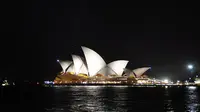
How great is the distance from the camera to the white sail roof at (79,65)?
362 feet

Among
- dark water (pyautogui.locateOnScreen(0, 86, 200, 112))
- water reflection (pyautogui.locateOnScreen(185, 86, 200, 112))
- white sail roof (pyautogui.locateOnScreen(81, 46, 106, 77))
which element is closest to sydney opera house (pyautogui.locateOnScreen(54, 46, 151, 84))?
white sail roof (pyautogui.locateOnScreen(81, 46, 106, 77))

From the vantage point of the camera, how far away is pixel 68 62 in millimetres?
119375

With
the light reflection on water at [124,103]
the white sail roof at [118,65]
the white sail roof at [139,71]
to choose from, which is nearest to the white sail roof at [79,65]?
the white sail roof at [118,65]

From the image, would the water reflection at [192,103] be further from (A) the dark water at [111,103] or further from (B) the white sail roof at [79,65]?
(B) the white sail roof at [79,65]

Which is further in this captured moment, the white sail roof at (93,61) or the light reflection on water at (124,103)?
the white sail roof at (93,61)

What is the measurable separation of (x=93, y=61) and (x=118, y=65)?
15263mm

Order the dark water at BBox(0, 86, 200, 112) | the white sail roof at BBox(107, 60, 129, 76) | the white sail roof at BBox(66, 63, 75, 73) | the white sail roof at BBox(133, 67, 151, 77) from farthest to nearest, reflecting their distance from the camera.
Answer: the white sail roof at BBox(133, 67, 151, 77) → the white sail roof at BBox(66, 63, 75, 73) → the white sail roof at BBox(107, 60, 129, 76) → the dark water at BBox(0, 86, 200, 112)

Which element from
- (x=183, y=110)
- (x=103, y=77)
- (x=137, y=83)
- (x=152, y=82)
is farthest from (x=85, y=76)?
(x=183, y=110)

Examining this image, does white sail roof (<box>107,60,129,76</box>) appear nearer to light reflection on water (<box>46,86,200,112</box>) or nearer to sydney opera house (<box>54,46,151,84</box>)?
sydney opera house (<box>54,46,151,84</box>)

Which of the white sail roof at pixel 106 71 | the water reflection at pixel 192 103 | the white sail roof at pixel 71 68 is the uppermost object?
the white sail roof at pixel 71 68

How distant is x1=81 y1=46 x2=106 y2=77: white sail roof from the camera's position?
341ft

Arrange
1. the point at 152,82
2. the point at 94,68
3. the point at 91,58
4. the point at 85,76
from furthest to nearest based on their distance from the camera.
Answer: the point at 152,82 < the point at 85,76 < the point at 94,68 < the point at 91,58

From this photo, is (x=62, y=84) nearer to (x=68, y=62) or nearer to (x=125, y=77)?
(x=68, y=62)

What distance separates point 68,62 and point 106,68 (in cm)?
1487
